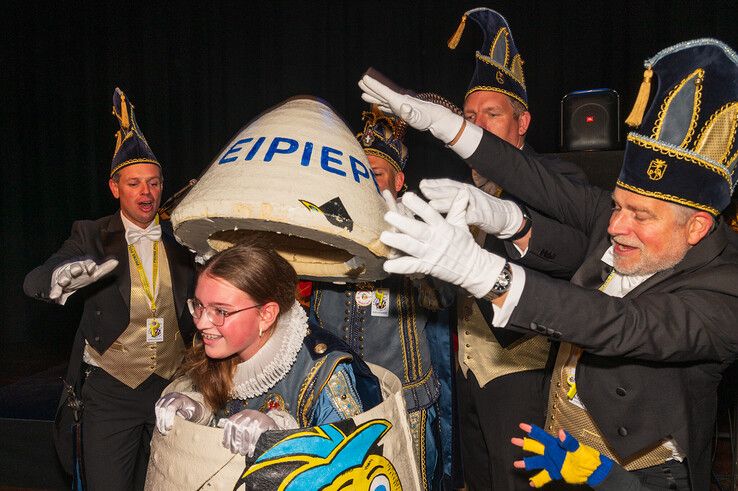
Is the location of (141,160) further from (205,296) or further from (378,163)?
(205,296)

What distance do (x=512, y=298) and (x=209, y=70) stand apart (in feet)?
15.7

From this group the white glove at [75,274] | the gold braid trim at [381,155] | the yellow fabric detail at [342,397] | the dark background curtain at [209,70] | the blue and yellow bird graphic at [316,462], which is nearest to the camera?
the blue and yellow bird graphic at [316,462]

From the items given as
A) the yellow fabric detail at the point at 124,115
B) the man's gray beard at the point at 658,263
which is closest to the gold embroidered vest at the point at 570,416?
the man's gray beard at the point at 658,263

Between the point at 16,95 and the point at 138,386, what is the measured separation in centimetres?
463

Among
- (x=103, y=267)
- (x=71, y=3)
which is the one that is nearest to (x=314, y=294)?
(x=103, y=267)

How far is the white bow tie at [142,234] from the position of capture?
2838mm

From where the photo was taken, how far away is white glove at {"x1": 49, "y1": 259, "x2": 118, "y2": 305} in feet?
7.15

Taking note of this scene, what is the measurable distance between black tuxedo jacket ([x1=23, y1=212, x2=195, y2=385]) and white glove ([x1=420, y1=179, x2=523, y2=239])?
145 cm

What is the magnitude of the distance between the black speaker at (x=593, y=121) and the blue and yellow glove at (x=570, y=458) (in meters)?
2.24

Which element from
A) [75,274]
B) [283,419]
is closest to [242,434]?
[283,419]

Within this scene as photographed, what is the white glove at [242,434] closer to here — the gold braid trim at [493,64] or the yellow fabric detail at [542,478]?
the yellow fabric detail at [542,478]

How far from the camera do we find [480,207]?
1791mm

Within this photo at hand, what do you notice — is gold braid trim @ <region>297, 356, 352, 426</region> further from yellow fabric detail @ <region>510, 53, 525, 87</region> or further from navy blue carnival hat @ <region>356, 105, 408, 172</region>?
yellow fabric detail @ <region>510, 53, 525, 87</region>

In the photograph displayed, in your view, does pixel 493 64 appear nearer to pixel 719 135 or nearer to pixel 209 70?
pixel 719 135
